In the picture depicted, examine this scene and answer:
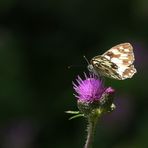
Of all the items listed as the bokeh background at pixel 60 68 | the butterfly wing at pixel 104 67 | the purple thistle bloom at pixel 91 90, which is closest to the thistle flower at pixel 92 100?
the purple thistle bloom at pixel 91 90

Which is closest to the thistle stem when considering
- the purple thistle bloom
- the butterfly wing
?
the purple thistle bloom

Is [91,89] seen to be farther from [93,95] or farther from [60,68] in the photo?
[60,68]

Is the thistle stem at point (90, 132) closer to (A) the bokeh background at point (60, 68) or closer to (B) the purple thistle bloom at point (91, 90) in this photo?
(B) the purple thistle bloom at point (91, 90)

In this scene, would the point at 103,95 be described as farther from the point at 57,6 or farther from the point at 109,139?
the point at 57,6

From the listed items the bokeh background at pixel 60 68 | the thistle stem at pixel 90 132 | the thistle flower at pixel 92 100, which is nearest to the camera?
the thistle stem at pixel 90 132

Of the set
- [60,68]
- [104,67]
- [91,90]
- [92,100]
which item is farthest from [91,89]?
[60,68]

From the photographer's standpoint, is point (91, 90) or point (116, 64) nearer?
point (116, 64)

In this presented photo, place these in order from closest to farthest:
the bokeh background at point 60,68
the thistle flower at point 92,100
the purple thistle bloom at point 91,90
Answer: the thistle flower at point 92,100 < the purple thistle bloom at point 91,90 < the bokeh background at point 60,68
